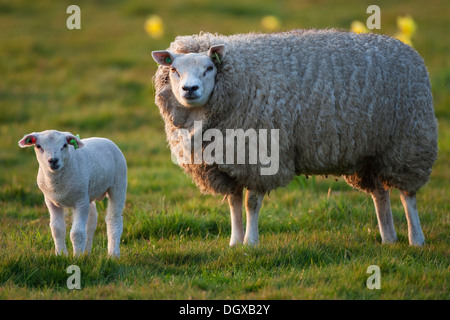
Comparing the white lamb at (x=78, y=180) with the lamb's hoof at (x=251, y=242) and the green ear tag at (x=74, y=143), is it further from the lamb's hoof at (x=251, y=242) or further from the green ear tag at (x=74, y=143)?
the lamb's hoof at (x=251, y=242)

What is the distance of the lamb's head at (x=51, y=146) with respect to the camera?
14.5ft

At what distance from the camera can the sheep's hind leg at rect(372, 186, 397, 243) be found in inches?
229

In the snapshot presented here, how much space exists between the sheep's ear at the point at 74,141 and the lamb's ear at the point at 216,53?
4.37 ft

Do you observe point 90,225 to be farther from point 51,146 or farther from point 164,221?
point 164,221

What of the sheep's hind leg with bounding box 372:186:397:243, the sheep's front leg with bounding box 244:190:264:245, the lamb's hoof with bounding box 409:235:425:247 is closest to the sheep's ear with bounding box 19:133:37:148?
the sheep's front leg with bounding box 244:190:264:245

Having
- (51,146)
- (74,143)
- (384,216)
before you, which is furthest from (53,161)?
(384,216)

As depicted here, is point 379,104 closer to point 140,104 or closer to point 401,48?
point 401,48

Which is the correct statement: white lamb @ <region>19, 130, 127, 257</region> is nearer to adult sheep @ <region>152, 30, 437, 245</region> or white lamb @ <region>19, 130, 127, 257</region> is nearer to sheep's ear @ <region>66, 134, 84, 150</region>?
sheep's ear @ <region>66, 134, 84, 150</region>

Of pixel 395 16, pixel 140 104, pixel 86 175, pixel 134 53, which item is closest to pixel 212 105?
pixel 86 175

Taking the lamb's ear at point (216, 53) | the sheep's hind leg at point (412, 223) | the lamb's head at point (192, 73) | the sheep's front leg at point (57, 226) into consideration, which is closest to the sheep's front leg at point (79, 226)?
the sheep's front leg at point (57, 226)

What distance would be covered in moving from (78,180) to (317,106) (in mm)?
2089

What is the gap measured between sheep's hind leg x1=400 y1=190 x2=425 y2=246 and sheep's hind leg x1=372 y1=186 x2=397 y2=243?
0.19 m

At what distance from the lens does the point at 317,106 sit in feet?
17.4

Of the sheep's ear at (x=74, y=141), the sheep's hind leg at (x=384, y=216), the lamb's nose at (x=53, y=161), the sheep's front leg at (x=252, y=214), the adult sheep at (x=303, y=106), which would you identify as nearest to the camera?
the lamb's nose at (x=53, y=161)
